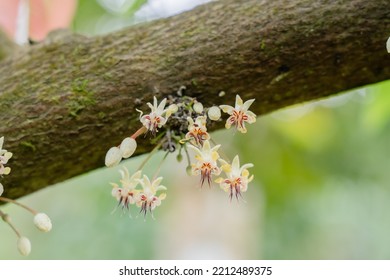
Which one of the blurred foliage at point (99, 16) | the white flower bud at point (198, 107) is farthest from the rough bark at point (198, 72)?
the blurred foliage at point (99, 16)

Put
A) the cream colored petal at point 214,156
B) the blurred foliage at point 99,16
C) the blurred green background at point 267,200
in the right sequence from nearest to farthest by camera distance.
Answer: the cream colored petal at point 214,156
the blurred foliage at point 99,16
the blurred green background at point 267,200

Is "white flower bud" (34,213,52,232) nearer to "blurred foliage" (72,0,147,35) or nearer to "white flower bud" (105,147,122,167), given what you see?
"white flower bud" (105,147,122,167)

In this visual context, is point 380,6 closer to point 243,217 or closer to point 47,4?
point 47,4

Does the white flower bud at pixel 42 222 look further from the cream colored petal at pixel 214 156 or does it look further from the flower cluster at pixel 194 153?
the cream colored petal at pixel 214 156

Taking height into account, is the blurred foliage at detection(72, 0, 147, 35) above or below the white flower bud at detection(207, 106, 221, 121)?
above

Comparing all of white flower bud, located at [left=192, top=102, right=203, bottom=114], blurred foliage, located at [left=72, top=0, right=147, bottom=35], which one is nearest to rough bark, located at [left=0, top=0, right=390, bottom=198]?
white flower bud, located at [left=192, top=102, right=203, bottom=114]

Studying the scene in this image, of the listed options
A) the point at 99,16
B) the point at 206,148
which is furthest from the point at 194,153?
the point at 99,16
